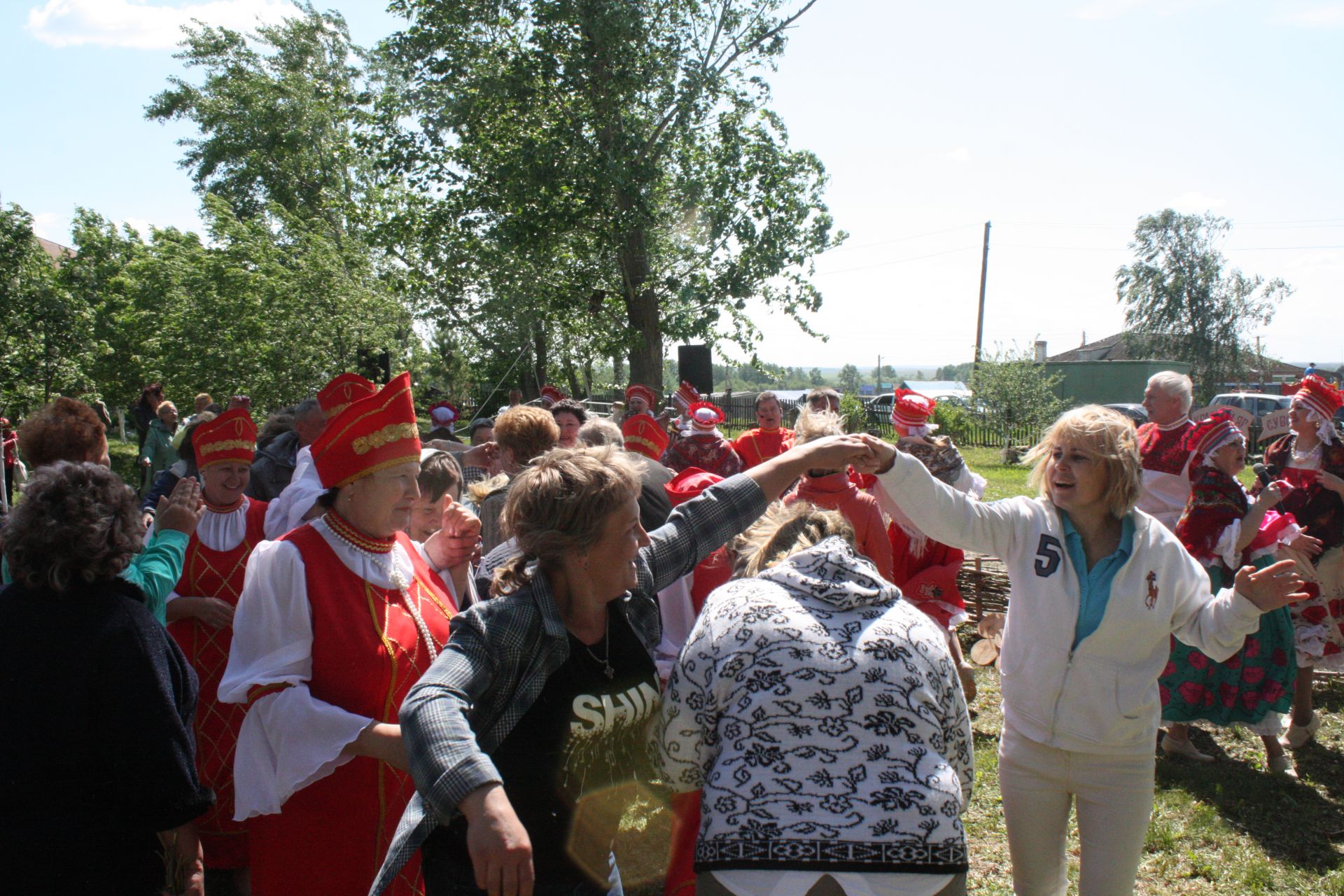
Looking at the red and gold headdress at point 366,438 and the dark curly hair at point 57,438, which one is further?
the dark curly hair at point 57,438

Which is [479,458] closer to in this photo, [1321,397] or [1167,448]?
[1167,448]

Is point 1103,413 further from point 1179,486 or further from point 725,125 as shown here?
point 725,125

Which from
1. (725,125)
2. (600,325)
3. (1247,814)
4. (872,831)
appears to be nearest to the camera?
(872,831)

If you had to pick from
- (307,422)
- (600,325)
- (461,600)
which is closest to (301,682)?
(461,600)

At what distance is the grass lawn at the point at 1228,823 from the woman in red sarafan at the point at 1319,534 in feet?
1.23

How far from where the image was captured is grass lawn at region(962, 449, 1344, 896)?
3.90 meters

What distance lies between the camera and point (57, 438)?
342 cm

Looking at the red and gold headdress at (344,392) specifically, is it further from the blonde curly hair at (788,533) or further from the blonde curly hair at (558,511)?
the blonde curly hair at (788,533)

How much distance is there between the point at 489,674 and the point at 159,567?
5.17 ft

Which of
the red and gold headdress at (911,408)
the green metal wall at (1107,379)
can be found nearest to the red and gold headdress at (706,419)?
the red and gold headdress at (911,408)

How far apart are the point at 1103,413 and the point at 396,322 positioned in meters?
16.3

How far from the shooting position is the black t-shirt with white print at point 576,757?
6.21 ft

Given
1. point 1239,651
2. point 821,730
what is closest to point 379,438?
point 821,730

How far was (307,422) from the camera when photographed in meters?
5.43
